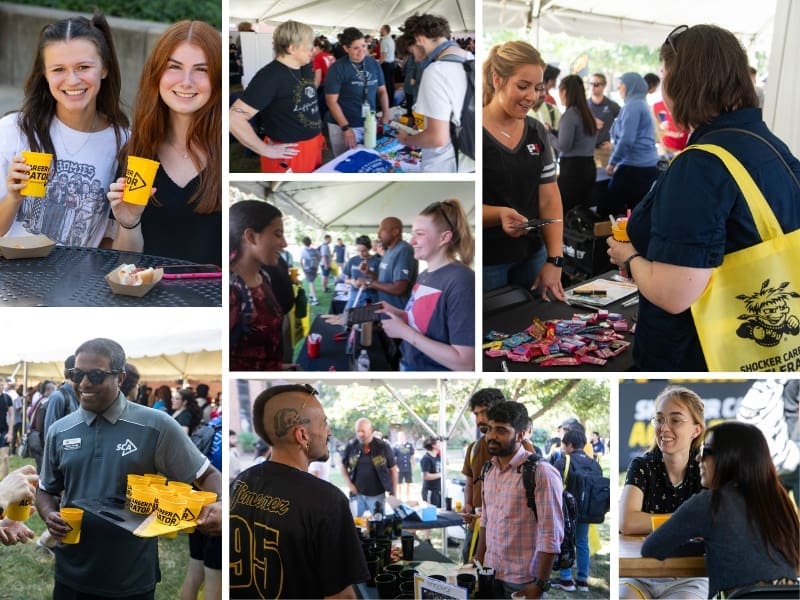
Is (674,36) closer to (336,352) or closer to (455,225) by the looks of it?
(455,225)

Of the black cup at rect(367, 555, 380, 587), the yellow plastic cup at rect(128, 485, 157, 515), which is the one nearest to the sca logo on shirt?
the yellow plastic cup at rect(128, 485, 157, 515)

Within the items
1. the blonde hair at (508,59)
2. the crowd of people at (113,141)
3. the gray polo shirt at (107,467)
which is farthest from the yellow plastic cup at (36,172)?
the blonde hair at (508,59)

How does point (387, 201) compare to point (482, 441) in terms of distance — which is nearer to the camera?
point (387, 201)

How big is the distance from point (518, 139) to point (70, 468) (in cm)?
181

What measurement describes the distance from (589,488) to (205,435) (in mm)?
1310

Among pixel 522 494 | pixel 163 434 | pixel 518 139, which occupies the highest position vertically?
pixel 518 139

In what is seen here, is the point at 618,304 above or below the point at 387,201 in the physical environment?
below

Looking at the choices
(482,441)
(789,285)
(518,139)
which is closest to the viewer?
(789,285)

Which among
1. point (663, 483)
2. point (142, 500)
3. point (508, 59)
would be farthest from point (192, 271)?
point (663, 483)

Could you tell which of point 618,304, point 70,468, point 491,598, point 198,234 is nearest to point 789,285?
point 618,304

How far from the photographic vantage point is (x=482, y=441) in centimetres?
323

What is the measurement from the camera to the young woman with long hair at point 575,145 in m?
3.00

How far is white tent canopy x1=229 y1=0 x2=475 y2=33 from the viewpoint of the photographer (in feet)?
Result: 9.52

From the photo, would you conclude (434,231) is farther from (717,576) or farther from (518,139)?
(717,576)
